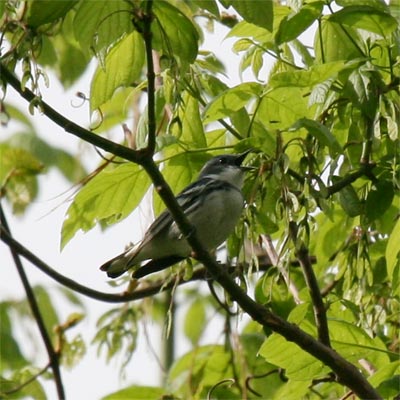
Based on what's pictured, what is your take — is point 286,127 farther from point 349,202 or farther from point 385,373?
point 385,373

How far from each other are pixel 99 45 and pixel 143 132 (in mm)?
289

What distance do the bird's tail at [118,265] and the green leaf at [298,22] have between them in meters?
1.29

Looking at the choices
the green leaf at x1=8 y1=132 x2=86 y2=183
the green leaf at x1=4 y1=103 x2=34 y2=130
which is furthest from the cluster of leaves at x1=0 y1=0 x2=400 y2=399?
the green leaf at x1=4 y1=103 x2=34 y2=130

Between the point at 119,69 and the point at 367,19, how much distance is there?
0.78 metres

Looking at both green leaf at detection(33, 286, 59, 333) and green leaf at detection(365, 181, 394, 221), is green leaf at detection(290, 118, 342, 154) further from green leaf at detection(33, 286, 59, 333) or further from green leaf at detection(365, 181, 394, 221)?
green leaf at detection(33, 286, 59, 333)

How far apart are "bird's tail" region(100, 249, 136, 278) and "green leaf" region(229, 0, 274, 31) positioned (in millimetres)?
1635

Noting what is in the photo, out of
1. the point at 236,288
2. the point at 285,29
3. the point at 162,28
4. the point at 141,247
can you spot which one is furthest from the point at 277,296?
the point at 162,28

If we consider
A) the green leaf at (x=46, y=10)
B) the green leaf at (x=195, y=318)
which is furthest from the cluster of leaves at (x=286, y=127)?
the green leaf at (x=195, y=318)

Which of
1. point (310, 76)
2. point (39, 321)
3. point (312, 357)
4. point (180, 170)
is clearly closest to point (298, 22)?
point (310, 76)

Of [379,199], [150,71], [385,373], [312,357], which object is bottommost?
[385,373]

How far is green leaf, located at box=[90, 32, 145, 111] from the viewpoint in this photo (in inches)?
117

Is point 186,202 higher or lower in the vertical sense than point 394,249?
higher

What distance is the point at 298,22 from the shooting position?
292cm

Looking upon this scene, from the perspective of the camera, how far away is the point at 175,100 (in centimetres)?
273
